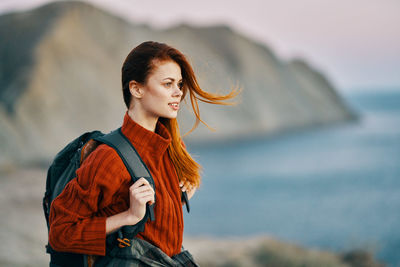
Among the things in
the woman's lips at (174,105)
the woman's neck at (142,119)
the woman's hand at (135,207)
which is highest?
the woman's lips at (174,105)

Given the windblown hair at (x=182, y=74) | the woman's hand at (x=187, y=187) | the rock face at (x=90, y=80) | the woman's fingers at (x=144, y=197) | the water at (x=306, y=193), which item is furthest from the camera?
the rock face at (x=90, y=80)

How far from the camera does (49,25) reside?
3027cm

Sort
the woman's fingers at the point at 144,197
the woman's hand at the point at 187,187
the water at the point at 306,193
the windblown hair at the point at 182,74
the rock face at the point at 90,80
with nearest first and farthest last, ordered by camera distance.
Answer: the woman's fingers at the point at 144,197
the windblown hair at the point at 182,74
the woman's hand at the point at 187,187
the water at the point at 306,193
the rock face at the point at 90,80

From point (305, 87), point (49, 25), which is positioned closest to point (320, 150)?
point (305, 87)

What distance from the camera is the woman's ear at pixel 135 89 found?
77.3 inches

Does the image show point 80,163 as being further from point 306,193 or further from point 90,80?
point 90,80

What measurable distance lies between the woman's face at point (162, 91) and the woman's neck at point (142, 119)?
2cm

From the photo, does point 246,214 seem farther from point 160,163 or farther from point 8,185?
point 160,163

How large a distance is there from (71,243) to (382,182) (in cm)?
2630

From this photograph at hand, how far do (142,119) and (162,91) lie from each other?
151 mm

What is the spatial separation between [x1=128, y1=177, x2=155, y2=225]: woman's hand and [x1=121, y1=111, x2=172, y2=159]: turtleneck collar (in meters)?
0.21

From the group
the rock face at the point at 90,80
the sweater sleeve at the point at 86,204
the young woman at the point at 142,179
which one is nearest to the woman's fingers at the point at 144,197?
the young woman at the point at 142,179

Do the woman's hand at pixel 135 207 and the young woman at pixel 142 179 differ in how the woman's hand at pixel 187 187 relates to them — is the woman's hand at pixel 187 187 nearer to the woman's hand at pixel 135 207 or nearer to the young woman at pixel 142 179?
the young woman at pixel 142 179

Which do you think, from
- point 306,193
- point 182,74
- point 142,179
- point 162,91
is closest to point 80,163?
point 142,179
